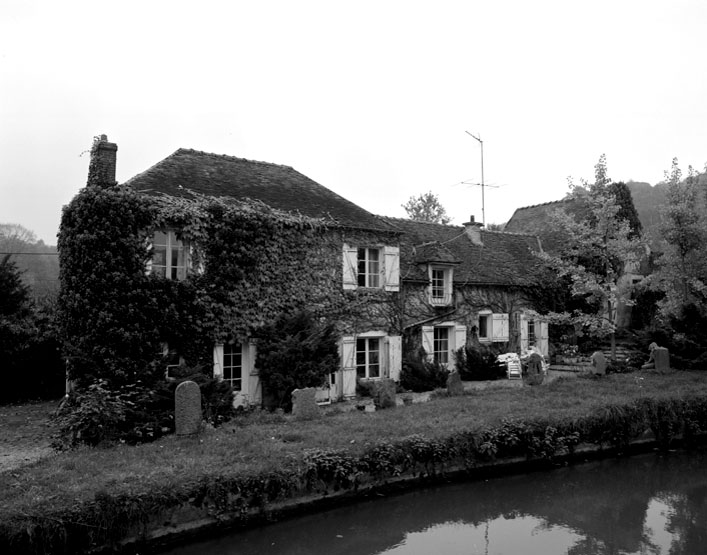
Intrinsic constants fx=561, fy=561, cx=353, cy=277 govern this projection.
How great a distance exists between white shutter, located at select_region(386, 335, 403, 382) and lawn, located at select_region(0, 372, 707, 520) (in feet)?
10.6

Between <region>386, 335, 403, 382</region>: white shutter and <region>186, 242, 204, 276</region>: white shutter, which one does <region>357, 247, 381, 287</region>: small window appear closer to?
<region>386, 335, 403, 382</region>: white shutter

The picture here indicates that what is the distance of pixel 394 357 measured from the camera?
57.5 feet

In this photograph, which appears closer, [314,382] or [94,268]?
[94,268]

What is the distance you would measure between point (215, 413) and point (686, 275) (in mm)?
15511

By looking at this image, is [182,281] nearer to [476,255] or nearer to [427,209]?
[476,255]

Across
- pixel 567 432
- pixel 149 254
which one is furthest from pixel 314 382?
pixel 567 432

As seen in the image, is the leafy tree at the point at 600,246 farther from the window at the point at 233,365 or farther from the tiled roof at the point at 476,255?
the window at the point at 233,365

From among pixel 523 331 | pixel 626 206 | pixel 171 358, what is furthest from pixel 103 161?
pixel 626 206

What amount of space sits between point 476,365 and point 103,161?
13.2m

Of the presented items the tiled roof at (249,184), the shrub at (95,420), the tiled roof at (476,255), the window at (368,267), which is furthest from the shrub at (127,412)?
the tiled roof at (476,255)

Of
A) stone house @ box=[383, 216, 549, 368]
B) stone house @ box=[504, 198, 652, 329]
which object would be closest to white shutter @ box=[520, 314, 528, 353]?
stone house @ box=[383, 216, 549, 368]

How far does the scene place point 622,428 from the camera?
12023 mm

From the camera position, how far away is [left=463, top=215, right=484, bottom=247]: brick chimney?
2345 centimetres

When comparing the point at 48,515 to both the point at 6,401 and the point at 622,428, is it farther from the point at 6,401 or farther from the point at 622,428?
the point at 6,401
